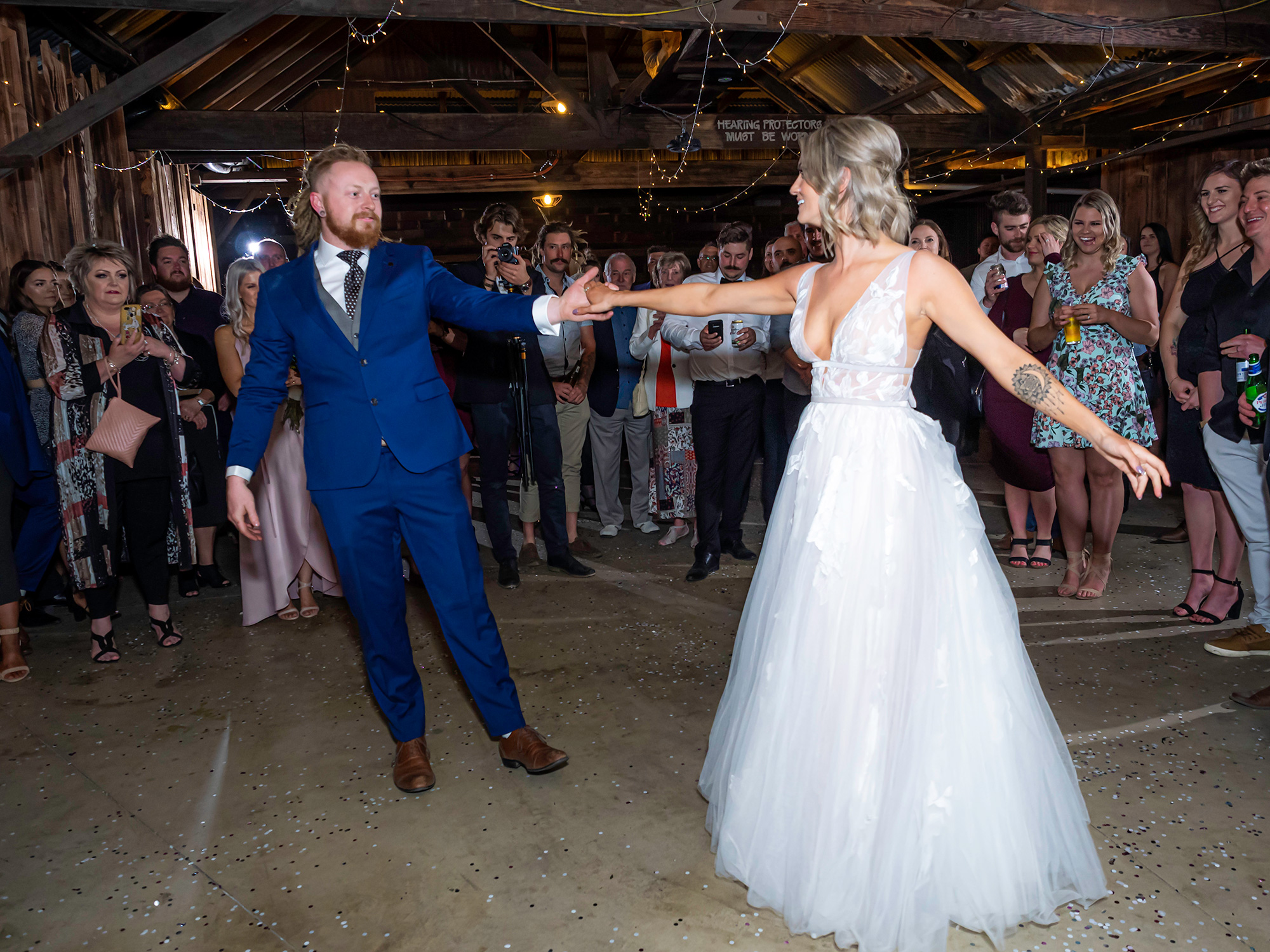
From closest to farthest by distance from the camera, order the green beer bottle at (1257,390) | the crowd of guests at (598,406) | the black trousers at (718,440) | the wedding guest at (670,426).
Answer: the green beer bottle at (1257,390)
the crowd of guests at (598,406)
the black trousers at (718,440)
the wedding guest at (670,426)

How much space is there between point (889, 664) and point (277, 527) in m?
3.04

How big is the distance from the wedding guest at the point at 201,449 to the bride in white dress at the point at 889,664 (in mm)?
3533

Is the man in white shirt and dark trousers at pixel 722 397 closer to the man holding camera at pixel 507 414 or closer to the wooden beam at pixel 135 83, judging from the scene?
the man holding camera at pixel 507 414

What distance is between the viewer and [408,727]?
2.57m

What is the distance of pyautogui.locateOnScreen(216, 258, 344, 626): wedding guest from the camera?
12.6 feet

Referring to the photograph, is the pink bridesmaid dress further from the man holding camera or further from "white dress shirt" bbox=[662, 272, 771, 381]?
"white dress shirt" bbox=[662, 272, 771, 381]

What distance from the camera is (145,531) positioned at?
378cm

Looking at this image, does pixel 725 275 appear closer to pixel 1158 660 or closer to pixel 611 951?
pixel 1158 660

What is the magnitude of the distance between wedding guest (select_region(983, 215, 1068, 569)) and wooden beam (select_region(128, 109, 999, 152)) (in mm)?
4083

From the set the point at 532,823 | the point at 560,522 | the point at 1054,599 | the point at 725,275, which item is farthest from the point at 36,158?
the point at 1054,599

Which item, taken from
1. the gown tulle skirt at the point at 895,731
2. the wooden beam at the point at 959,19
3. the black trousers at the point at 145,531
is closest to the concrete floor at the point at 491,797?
the gown tulle skirt at the point at 895,731

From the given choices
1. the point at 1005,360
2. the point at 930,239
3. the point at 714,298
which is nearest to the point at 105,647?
the point at 714,298

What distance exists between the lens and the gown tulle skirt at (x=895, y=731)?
1.73 m

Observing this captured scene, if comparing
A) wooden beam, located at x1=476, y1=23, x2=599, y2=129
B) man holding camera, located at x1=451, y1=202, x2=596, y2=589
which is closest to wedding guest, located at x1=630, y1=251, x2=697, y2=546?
man holding camera, located at x1=451, y1=202, x2=596, y2=589
